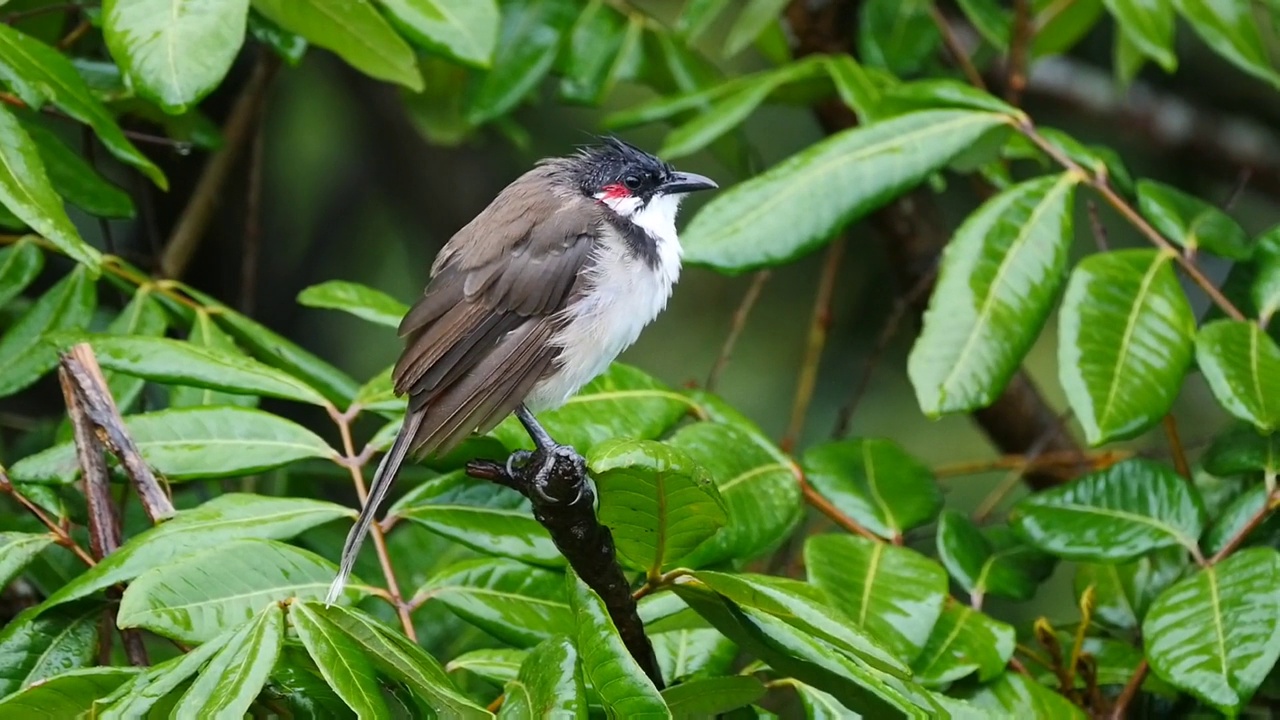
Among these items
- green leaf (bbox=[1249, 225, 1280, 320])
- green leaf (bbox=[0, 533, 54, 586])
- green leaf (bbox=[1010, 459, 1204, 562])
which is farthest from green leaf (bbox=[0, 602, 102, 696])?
green leaf (bbox=[1249, 225, 1280, 320])

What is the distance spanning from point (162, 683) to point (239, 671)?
0.15 meters

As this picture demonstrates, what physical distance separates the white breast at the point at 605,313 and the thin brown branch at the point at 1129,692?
3.57 ft

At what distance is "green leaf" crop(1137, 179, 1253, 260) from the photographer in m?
2.79

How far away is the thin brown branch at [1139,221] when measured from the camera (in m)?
2.70

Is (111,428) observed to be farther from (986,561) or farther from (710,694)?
(986,561)

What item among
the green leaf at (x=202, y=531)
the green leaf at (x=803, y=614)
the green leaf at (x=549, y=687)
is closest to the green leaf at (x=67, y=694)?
the green leaf at (x=202, y=531)

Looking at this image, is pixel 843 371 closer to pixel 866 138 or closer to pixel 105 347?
pixel 866 138

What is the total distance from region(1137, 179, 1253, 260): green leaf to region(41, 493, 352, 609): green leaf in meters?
1.66

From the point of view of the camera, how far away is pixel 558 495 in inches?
72.7

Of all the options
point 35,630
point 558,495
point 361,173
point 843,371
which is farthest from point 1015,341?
point 361,173

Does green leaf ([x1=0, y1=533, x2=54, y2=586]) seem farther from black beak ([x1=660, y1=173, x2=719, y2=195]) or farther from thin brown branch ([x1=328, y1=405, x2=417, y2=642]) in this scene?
black beak ([x1=660, y1=173, x2=719, y2=195])

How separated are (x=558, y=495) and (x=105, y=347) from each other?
102 cm

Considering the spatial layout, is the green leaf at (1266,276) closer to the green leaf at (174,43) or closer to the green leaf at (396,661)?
the green leaf at (396,661)

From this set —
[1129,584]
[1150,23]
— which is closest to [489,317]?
[1129,584]
